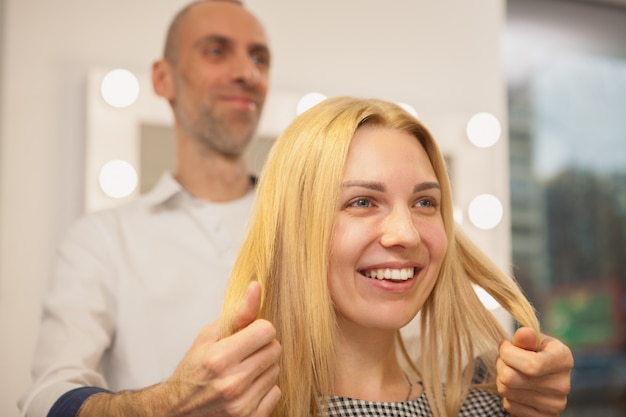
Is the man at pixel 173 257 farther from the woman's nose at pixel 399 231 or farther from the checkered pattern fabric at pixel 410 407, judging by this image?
the woman's nose at pixel 399 231

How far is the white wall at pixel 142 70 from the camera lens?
183 cm

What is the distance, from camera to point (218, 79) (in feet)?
5.97

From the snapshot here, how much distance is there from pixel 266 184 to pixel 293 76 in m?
1.05

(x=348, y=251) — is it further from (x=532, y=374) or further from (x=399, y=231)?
(x=532, y=374)

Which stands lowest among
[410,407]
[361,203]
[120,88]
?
[410,407]

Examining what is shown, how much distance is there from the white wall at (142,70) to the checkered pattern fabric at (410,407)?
3.27ft

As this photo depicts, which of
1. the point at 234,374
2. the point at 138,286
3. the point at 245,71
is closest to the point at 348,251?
the point at 234,374

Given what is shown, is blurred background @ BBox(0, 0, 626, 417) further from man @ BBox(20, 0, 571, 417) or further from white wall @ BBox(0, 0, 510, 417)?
man @ BBox(20, 0, 571, 417)

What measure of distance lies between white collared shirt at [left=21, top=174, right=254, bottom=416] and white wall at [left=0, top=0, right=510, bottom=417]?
226mm

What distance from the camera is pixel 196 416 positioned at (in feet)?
3.17

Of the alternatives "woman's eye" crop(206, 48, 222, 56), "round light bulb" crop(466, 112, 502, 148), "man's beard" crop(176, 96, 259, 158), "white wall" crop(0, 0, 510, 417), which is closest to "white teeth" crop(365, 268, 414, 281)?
"man's beard" crop(176, 96, 259, 158)

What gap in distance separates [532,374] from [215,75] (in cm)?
109

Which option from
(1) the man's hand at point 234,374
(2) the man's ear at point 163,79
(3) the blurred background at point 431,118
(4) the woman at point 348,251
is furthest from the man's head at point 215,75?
(1) the man's hand at point 234,374

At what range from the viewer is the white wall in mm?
1830
